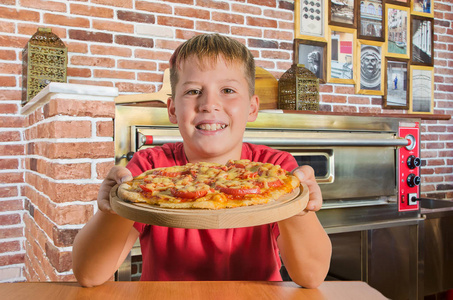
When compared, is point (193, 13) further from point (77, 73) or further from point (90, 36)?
point (77, 73)

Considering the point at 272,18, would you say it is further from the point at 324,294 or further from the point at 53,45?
the point at 324,294

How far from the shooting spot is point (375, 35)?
10.7ft

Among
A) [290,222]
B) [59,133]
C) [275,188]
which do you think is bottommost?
[290,222]

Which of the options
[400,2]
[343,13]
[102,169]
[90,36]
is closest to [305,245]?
[102,169]

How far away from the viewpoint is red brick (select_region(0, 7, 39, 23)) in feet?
7.09

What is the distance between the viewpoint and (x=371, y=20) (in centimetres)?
324

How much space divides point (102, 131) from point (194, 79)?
1.91 feet

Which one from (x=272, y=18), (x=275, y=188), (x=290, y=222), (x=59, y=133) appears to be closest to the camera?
(x=275, y=188)

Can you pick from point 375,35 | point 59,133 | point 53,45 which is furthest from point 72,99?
point 375,35

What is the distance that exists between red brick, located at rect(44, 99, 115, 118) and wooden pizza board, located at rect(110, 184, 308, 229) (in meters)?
0.84

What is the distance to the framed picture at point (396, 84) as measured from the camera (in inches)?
130

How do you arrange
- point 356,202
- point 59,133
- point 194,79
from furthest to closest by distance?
1. point 356,202
2. point 59,133
3. point 194,79

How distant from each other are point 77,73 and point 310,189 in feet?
6.25

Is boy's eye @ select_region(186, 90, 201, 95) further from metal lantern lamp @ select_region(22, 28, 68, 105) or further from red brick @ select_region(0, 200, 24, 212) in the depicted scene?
red brick @ select_region(0, 200, 24, 212)
